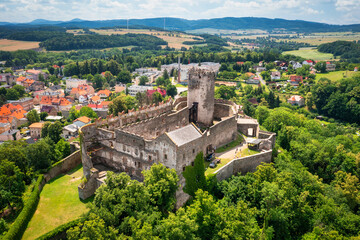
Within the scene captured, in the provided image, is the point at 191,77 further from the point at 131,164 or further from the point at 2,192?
the point at 2,192

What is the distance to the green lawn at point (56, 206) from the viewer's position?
38.8 meters

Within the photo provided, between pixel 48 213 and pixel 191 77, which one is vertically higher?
pixel 191 77

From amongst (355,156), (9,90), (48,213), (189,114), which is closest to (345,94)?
(355,156)

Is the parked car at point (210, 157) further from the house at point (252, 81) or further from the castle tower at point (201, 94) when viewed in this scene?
the house at point (252, 81)

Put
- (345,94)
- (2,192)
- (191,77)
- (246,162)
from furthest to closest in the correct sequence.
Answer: (345,94) < (191,77) < (246,162) < (2,192)

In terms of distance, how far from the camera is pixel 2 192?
40.7 metres

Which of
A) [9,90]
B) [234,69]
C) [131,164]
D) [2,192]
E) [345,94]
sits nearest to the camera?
[2,192]

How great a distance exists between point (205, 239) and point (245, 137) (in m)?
27.2

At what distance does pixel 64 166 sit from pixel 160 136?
24741 millimetres

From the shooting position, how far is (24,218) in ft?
126

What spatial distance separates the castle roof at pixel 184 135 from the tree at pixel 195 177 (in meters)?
2.94

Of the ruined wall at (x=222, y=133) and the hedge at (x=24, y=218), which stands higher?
the ruined wall at (x=222, y=133)

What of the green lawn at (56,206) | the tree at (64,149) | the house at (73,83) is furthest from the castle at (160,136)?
the house at (73,83)

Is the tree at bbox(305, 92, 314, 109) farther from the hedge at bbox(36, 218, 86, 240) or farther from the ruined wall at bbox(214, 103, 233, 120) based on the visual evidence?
the hedge at bbox(36, 218, 86, 240)
